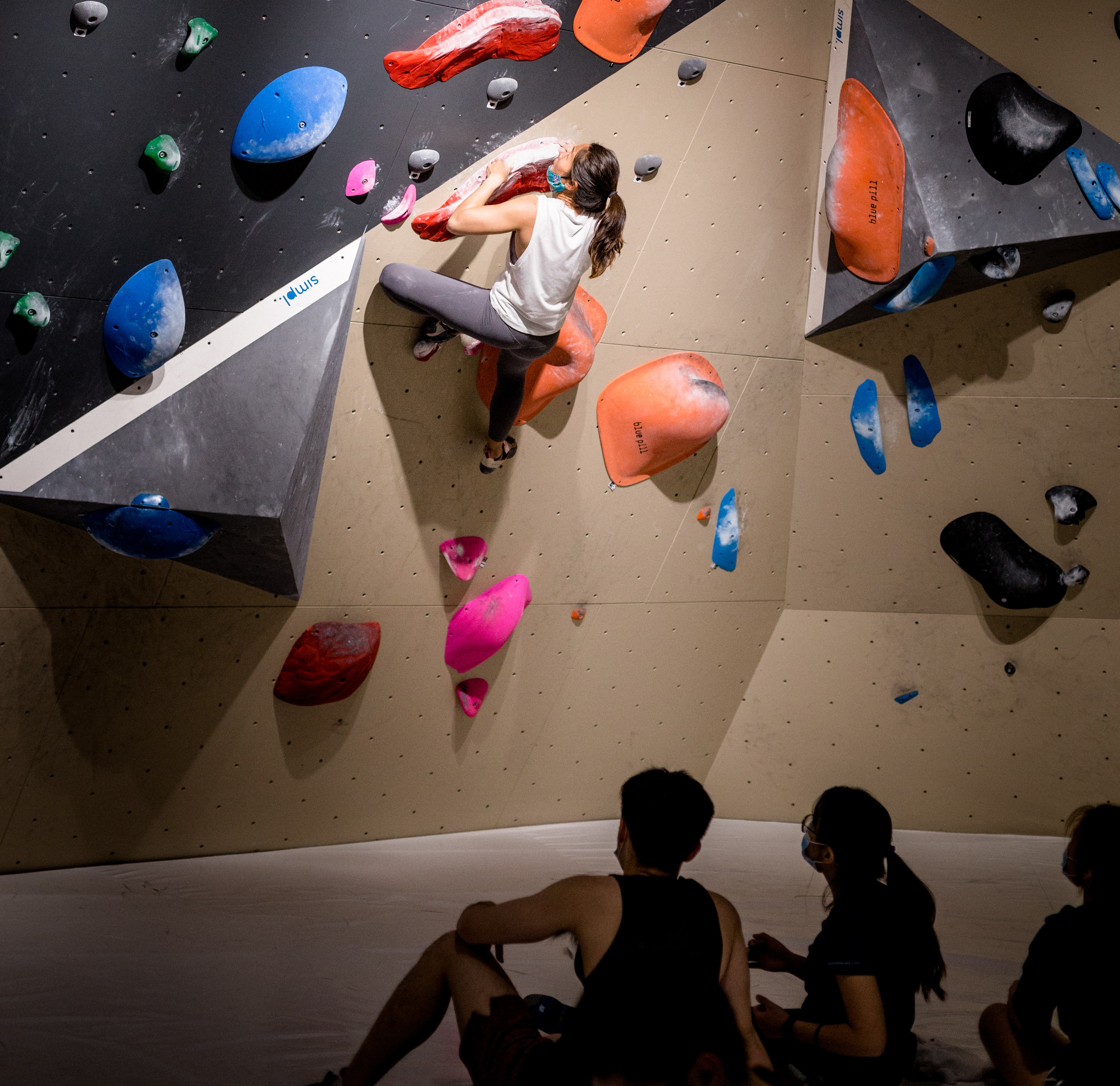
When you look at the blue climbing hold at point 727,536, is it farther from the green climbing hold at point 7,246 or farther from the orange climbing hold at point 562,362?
the green climbing hold at point 7,246

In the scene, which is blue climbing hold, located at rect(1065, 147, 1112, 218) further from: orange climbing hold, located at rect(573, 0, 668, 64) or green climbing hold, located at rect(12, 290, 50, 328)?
green climbing hold, located at rect(12, 290, 50, 328)

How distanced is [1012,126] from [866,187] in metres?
0.42

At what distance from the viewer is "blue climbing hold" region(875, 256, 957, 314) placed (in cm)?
266

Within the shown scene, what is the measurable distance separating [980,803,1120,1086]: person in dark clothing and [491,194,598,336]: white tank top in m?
1.52

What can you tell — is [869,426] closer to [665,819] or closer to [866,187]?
[866,187]

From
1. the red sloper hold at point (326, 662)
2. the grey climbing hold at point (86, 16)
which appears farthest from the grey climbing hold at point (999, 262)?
the grey climbing hold at point (86, 16)

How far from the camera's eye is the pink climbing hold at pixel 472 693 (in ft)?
9.53

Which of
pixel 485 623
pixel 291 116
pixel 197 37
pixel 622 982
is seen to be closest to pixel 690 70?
pixel 291 116

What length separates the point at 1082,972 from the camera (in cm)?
149

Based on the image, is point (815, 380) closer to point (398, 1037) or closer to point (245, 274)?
point (245, 274)

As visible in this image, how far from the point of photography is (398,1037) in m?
1.44

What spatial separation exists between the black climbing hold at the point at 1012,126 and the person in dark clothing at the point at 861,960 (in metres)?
1.93

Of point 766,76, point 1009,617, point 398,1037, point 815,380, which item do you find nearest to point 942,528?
point 1009,617

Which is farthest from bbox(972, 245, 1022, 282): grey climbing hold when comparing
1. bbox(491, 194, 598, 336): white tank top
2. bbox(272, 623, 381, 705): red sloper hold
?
bbox(272, 623, 381, 705): red sloper hold
